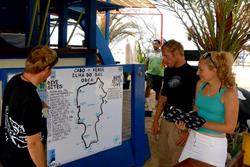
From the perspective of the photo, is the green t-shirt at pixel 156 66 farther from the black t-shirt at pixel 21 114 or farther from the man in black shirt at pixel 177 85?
the black t-shirt at pixel 21 114

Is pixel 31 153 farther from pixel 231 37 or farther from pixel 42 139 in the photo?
pixel 231 37

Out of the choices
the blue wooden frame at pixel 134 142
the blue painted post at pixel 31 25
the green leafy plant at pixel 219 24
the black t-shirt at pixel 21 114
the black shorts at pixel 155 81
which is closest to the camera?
the black t-shirt at pixel 21 114

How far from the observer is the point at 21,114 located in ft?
7.58

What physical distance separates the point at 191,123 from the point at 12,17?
11.2 feet

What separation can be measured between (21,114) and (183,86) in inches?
68.5

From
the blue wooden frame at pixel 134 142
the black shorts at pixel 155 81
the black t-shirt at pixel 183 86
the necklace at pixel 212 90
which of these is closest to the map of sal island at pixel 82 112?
the blue wooden frame at pixel 134 142

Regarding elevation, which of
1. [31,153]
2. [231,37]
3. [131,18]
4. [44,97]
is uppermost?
[131,18]

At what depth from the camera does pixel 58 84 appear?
3.30m

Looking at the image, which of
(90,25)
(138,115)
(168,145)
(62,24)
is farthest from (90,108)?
(62,24)

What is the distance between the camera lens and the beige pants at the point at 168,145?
363 cm

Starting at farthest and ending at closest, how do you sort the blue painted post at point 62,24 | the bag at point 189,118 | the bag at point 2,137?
the blue painted post at point 62,24
the bag at point 189,118
the bag at point 2,137

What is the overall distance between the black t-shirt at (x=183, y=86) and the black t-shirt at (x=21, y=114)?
1.53 metres

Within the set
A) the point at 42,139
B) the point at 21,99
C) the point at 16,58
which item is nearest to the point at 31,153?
the point at 42,139

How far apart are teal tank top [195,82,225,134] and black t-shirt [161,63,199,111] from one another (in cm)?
63
